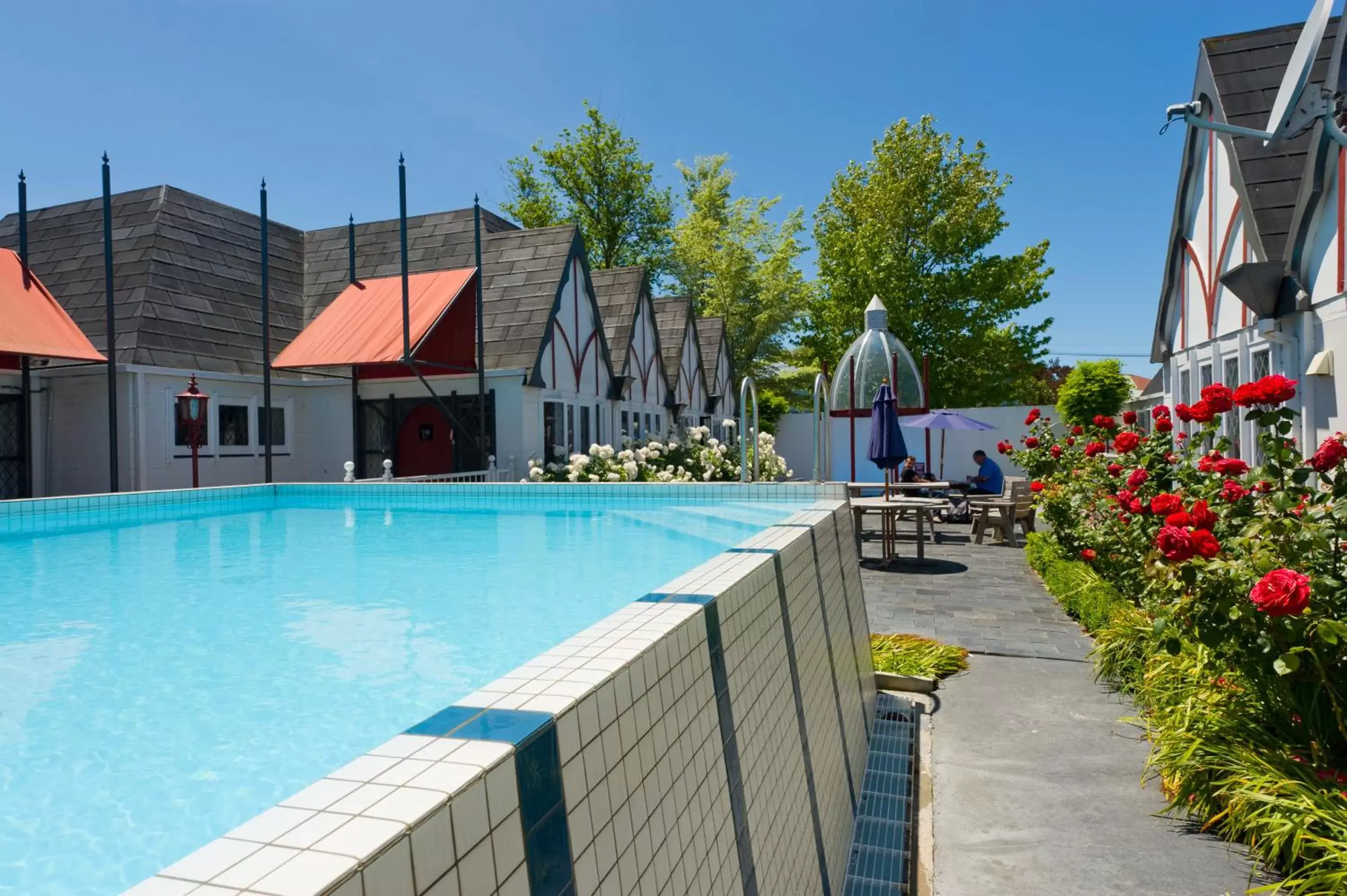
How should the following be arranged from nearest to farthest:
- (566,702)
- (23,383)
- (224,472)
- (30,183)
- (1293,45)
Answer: (566,702) < (1293,45) < (30,183) < (23,383) < (224,472)

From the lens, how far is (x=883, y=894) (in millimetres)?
4141

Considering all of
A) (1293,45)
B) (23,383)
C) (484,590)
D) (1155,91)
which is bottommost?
(484,590)

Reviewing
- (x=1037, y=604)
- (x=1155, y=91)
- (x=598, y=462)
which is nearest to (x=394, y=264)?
(x=598, y=462)

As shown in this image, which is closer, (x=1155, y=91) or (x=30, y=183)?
(x=30, y=183)

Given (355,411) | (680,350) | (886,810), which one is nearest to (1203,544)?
(886,810)

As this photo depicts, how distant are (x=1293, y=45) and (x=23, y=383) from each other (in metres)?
21.9

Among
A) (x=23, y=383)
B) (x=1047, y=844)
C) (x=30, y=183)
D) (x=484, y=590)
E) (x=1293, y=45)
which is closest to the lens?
(x=1047, y=844)

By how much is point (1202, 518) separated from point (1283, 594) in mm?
808

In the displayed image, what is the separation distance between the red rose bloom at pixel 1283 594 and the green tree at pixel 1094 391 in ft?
81.6

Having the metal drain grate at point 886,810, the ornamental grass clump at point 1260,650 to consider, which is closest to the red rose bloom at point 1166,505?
the ornamental grass clump at point 1260,650

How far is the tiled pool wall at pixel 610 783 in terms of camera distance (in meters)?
1.19

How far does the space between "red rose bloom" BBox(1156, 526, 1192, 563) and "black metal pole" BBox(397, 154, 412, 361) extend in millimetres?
14323

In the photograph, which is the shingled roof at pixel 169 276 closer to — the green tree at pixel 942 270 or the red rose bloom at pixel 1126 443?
the red rose bloom at pixel 1126 443

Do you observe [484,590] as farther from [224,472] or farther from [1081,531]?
[224,472]
